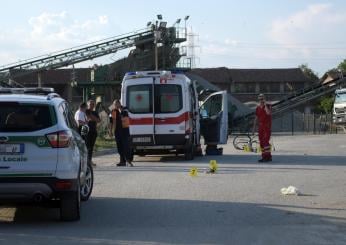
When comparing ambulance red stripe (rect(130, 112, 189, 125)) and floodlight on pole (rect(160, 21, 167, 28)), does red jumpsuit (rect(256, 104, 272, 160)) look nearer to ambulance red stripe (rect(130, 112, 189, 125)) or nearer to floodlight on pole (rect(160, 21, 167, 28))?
ambulance red stripe (rect(130, 112, 189, 125))

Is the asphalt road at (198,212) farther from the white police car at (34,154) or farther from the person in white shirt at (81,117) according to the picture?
the person in white shirt at (81,117)

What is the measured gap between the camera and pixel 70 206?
9180mm

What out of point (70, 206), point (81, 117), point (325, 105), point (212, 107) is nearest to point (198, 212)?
point (70, 206)

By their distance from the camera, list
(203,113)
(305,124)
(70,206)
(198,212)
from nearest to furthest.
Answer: (70,206) < (198,212) < (203,113) < (305,124)

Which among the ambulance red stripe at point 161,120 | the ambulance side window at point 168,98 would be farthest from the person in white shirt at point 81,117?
the ambulance side window at point 168,98

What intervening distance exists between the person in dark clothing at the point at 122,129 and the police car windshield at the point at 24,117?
990 centimetres

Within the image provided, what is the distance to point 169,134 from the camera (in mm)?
20625

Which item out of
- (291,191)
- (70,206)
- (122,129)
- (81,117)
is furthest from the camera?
(122,129)

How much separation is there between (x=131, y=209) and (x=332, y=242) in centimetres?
369

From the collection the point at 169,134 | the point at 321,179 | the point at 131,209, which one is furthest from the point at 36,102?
the point at 169,134

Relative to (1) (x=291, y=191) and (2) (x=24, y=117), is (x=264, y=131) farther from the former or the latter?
(2) (x=24, y=117)

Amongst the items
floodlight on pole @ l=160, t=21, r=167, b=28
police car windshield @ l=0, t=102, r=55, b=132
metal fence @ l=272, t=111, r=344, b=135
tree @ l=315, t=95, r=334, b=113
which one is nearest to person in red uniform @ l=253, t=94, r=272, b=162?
police car windshield @ l=0, t=102, r=55, b=132

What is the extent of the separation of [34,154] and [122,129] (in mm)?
10166

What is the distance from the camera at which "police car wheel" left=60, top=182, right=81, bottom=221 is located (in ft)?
29.6
